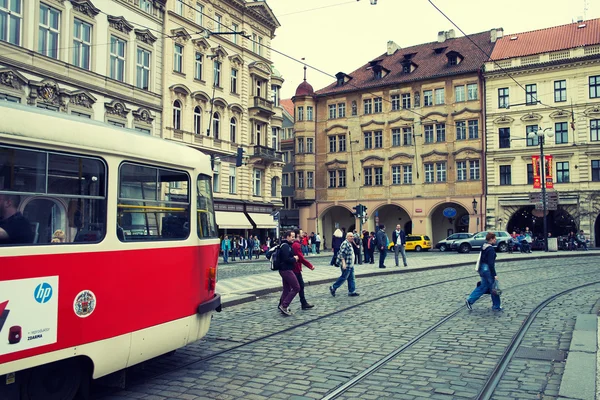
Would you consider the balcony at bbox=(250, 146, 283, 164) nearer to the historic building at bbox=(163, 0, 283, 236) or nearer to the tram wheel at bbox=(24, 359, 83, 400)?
the historic building at bbox=(163, 0, 283, 236)

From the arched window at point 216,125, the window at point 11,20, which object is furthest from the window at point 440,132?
the window at point 11,20

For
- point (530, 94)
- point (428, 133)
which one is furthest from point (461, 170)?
point (530, 94)

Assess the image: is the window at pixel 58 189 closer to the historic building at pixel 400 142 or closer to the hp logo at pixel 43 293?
the hp logo at pixel 43 293

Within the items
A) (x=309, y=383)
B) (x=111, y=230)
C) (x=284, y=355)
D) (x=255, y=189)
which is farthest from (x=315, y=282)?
(x=255, y=189)

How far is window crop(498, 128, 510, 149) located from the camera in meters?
46.1

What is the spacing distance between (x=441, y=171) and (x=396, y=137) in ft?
16.7

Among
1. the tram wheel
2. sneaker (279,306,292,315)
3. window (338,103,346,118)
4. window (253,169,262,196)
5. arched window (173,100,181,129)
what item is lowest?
sneaker (279,306,292,315)

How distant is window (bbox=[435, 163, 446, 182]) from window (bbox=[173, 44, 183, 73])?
2353 centimetres

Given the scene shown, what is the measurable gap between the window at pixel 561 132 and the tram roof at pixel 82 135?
43205 mm

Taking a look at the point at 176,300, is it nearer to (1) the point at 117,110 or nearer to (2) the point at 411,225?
(1) the point at 117,110

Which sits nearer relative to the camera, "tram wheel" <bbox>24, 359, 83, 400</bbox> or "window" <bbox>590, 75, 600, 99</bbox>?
"tram wheel" <bbox>24, 359, 83, 400</bbox>

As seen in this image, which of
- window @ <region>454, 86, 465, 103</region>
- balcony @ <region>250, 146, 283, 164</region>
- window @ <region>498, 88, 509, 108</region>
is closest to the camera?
balcony @ <region>250, 146, 283, 164</region>

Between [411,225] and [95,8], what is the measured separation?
3445 centimetres

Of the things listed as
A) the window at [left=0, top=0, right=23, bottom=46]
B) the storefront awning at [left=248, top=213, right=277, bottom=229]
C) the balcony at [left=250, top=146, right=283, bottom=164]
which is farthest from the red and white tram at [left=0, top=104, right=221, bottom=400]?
the balcony at [left=250, top=146, right=283, bottom=164]
